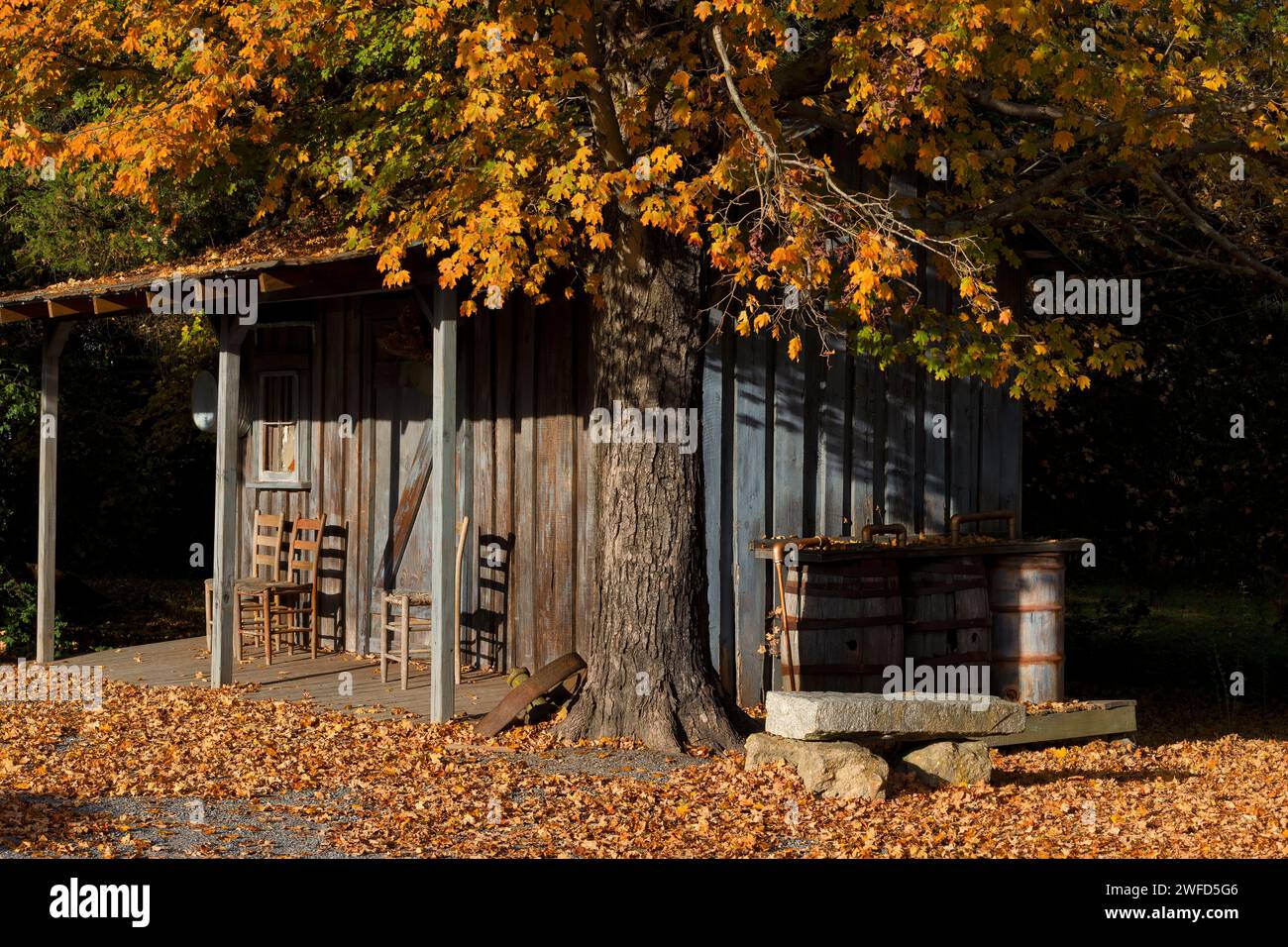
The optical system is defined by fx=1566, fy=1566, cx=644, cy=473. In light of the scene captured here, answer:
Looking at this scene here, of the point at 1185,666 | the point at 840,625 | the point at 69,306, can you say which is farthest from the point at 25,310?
the point at 1185,666

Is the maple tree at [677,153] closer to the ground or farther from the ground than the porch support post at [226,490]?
farther from the ground

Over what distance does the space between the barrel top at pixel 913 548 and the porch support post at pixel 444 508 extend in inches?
88.9

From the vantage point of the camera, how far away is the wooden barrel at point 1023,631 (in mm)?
11469

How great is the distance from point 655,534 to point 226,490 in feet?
13.3

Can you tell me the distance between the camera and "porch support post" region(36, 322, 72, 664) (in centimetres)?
1369

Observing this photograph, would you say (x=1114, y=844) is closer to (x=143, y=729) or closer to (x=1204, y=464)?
(x=143, y=729)

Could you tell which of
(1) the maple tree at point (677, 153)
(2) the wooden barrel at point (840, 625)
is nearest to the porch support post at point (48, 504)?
(1) the maple tree at point (677, 153)

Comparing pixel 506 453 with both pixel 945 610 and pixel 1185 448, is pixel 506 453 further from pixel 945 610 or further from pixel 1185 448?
pixel 1185 448

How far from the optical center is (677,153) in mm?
9484

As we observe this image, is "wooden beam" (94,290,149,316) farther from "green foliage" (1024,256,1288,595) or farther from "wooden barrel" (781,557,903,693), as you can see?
"green foliage" (1024,256,1288,595)

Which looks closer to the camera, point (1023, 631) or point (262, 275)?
point (262, 275)

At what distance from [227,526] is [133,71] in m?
3.54

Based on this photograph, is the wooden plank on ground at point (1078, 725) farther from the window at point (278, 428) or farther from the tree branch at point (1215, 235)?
the window at point (278, 428)

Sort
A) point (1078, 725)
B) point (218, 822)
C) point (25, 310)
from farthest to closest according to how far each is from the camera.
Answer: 1. point (25, 310)
2. point (1078, 725)
3. point (218, 822)
